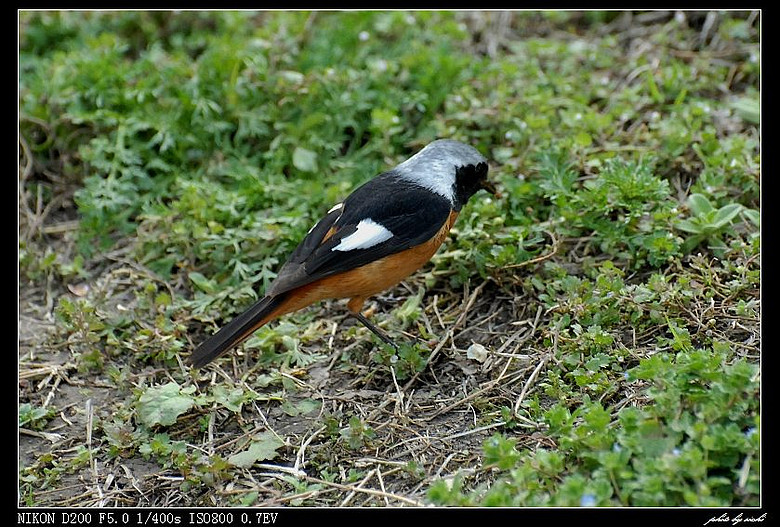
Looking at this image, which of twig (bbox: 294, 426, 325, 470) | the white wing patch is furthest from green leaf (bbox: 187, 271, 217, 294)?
twig (bbox: 294, 426, 325, 470)

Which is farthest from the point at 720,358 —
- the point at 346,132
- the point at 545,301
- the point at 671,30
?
the point at 671,30

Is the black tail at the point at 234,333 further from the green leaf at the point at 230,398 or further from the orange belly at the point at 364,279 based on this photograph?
the green leaf at the point at 230,398

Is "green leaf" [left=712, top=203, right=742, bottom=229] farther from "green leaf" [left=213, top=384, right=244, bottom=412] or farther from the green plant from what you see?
"green leaf" [left=213, top=384, right=244, bottom=412]

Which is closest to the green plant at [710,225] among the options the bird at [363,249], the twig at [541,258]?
the twig at [541,258]

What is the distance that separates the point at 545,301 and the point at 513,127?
70.5 inches

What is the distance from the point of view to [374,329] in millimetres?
4746

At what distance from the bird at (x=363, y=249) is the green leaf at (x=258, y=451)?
536 millimetres

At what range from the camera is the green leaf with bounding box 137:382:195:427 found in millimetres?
4227

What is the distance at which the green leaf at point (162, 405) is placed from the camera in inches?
166

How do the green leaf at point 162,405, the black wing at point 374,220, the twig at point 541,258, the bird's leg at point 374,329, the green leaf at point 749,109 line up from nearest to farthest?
the green leaf at point 162,405
the black wing at point 374,220
the bird's leg at point 374,329
the twig at point 541,258
the green leaf at point 749,109

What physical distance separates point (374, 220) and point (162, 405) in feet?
5.02

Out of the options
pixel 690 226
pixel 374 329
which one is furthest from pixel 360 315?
pixel 690 226

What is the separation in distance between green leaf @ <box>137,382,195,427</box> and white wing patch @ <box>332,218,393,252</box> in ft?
3.77
